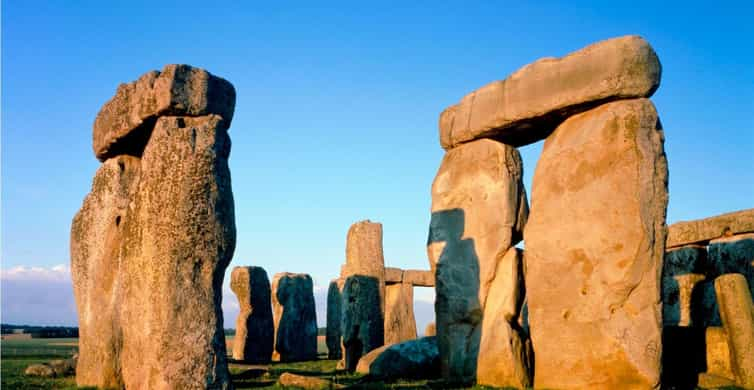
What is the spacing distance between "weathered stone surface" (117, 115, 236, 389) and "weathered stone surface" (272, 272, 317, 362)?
14635 millimetres

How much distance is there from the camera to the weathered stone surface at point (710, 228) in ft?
43.2

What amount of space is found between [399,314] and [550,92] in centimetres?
1062

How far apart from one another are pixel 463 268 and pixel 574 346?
2.42 m

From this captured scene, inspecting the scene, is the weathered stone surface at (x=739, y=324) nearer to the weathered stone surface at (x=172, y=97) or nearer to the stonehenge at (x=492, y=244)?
the stonehenge at (x=492, y=244)

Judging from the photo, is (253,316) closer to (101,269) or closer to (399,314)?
(399,314)

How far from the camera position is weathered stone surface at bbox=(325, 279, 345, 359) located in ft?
73.2

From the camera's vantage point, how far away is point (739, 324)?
9797 mm

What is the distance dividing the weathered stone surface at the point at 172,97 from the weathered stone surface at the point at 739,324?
7.43m

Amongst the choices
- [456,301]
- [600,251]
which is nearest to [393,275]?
[456,301]

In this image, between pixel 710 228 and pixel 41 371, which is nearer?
pixel 41 371

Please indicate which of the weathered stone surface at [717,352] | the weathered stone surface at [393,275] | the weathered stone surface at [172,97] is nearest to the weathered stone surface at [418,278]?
the weathered stone surface at [393,275]

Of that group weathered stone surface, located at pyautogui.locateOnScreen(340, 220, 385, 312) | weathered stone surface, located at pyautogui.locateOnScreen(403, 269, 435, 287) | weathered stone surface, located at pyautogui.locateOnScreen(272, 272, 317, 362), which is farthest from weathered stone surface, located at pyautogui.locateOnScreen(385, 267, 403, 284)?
weathered stone surface, located at pyautogui.locateOnScreen(340, 220, 385, 312)

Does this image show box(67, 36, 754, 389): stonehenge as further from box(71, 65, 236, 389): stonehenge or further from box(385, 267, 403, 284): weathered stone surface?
box(385, 267, 403, 284): weathered stone surface

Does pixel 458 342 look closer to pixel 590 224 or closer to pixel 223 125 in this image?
pixel 590 224
